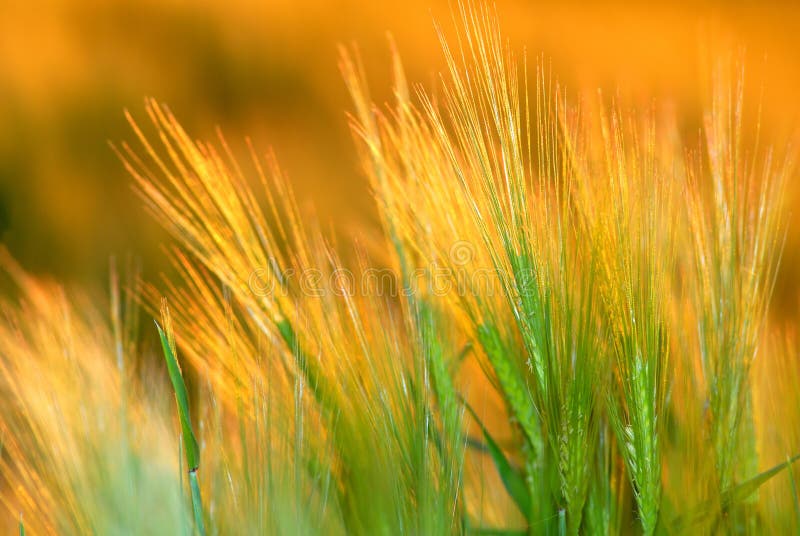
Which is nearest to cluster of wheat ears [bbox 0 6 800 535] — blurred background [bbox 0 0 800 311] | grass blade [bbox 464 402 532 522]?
grass blade [bbox 464 402 532 522]

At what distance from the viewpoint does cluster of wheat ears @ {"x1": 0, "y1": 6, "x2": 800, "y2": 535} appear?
A: 35 cm

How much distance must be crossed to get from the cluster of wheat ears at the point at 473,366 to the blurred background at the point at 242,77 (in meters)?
0.52

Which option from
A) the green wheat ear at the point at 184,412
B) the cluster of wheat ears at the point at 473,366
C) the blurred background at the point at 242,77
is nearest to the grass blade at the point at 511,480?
the cluster of wheat ears at the point at 473,366

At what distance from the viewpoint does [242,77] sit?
1026 mm

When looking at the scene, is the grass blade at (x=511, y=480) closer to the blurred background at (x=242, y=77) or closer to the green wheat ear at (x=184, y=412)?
the green wheat ear at (x=184, y=412)

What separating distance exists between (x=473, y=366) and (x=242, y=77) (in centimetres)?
68

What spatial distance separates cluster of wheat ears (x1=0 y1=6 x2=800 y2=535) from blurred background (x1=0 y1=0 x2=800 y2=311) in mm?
524

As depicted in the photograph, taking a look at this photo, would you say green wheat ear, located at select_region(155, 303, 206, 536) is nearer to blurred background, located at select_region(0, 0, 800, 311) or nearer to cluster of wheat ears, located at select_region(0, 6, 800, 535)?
cluster of wheat ears, located at select_region(0, 6, 800, 535)

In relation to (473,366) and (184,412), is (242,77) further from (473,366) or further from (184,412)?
(184,412)

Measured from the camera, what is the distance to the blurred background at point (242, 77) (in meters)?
0.98

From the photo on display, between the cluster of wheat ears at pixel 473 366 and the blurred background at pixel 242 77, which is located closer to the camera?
the cluster of wheat ears at pixel 473 366

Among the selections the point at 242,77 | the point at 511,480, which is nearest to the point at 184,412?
the point at 511,480

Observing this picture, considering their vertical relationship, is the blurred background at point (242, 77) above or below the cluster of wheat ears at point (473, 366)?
above

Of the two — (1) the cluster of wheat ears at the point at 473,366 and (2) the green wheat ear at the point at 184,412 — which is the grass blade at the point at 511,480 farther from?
(2) the green wheat ear at the point at 184,412
